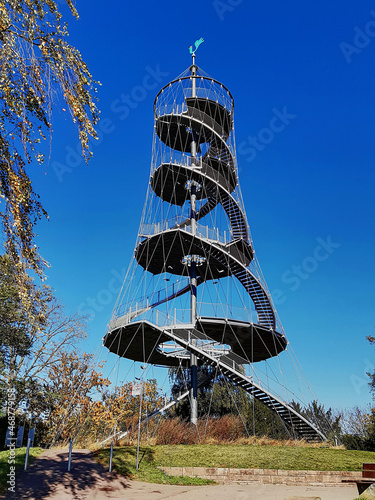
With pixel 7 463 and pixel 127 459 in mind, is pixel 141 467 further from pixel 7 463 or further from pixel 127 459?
pixel 7 463

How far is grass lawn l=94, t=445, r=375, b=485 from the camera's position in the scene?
38.3 feet

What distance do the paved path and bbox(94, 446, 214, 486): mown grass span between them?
1.54ft

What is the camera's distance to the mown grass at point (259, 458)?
1238 centimetres

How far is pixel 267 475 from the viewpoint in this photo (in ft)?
39.1

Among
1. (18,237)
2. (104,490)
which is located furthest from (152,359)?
(18,237)

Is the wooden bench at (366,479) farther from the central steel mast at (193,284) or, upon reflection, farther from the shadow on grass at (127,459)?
the central steel mast at (193,284)

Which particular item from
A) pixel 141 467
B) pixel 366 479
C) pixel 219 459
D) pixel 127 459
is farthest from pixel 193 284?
pixel 366 479

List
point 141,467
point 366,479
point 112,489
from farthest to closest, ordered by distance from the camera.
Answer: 1. point 141,467
2. point 112,489
3. point 366,479

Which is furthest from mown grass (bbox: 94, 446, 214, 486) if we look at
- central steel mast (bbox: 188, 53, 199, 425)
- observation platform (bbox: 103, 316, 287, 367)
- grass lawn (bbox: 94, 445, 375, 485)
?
central steel mast (bbox: 188, 53, 199, 425)

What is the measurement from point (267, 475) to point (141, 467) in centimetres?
384

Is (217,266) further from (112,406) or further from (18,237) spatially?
(18,237)

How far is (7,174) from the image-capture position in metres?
6.77

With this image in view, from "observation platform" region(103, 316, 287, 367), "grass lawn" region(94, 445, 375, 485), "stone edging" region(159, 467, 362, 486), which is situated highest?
"observation platform" region(103, 316, 287, 367)

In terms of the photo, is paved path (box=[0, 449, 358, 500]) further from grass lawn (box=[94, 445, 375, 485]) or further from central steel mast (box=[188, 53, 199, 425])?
central steel mast (box=[188, 53, 199, 425])
